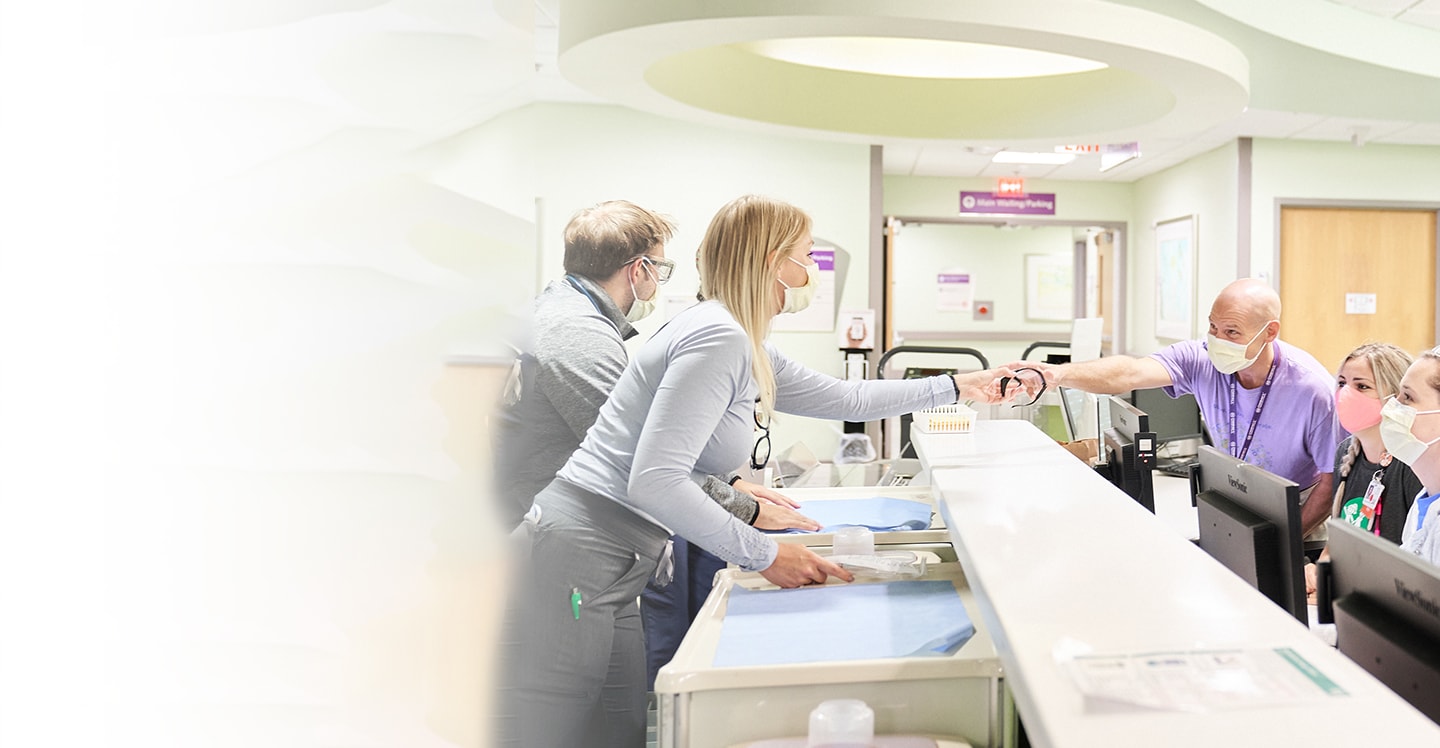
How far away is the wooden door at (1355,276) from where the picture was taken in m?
6.56

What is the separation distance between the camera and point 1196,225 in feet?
22.9

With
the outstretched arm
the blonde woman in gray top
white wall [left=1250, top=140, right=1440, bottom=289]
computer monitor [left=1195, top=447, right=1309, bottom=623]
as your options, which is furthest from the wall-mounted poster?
the blonde woman in gray top

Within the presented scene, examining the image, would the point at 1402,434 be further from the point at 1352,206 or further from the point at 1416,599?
the point at 1352,206

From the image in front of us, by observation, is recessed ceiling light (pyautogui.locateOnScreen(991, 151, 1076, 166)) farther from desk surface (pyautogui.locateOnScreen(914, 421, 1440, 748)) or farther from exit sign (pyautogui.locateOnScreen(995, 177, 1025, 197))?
desk surface (pyautogui.locateOnScreen(914, 421, 1440, 748))

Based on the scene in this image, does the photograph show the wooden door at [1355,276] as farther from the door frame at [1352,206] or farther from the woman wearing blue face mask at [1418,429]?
the woman wearing blue face mask at [1418,429]

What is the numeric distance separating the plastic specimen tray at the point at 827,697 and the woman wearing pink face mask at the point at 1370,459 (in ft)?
5.27

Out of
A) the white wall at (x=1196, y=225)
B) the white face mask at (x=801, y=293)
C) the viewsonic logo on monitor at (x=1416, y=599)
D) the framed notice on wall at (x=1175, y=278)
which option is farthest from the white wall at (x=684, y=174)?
the viewsonic logo on monitor at (x=1416, y=599)

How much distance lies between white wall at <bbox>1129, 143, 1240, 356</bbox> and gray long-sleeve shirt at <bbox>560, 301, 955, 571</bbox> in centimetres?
595

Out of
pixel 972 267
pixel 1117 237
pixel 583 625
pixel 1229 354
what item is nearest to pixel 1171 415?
pixel 1229 354

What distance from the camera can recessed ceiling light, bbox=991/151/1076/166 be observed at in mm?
6980

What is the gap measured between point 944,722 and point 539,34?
3954 mm

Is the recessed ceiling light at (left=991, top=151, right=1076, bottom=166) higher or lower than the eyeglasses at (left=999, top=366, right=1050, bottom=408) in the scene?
higher

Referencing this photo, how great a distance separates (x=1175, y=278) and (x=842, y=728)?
7.34 m
